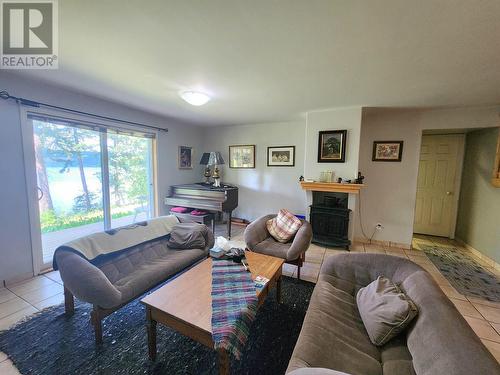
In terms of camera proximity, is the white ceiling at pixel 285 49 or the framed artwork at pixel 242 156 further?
the framed artwork at pixel 242 156

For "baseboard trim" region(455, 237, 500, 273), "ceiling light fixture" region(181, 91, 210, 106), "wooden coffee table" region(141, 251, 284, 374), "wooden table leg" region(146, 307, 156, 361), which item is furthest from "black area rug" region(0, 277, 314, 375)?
"baseboard trim" region(455, 237, 500, 273)

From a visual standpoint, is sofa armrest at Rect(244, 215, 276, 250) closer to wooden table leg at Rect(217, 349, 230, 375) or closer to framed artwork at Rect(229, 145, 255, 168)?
wooden table leg at Rect(217, 349, 230, 375)

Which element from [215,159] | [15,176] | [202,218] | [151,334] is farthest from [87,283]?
[215,159]

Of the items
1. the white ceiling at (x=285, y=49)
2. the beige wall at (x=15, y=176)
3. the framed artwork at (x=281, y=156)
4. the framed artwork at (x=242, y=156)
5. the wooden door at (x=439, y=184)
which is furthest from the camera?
the framed artwork at (x=242, y=156)

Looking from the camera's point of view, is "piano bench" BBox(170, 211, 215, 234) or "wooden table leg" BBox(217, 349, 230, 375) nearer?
"wooden table leg" BBox(217, 349, 230, 375)

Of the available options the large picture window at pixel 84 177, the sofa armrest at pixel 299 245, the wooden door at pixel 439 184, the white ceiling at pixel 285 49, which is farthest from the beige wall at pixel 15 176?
the wooden door at pixel 439 184

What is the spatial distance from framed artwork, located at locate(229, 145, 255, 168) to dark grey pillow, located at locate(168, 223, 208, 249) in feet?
8.10

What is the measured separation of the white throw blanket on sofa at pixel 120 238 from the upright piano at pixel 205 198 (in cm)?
115

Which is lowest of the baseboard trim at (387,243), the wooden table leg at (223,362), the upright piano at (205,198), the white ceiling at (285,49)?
the baseboard trim at (387,243)

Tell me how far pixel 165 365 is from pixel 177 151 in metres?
3.84

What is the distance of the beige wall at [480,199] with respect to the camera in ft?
10.2

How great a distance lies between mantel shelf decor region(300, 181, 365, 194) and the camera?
3.28m

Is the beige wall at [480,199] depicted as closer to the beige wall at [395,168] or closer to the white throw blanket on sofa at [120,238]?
the beige wall at [395,168]

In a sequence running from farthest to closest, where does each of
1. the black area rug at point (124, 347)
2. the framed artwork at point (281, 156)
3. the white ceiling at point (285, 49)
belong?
the framed artwork at point (281, 156), the black area rug at point (124, 347), the white ceiling at point (285, 49)
